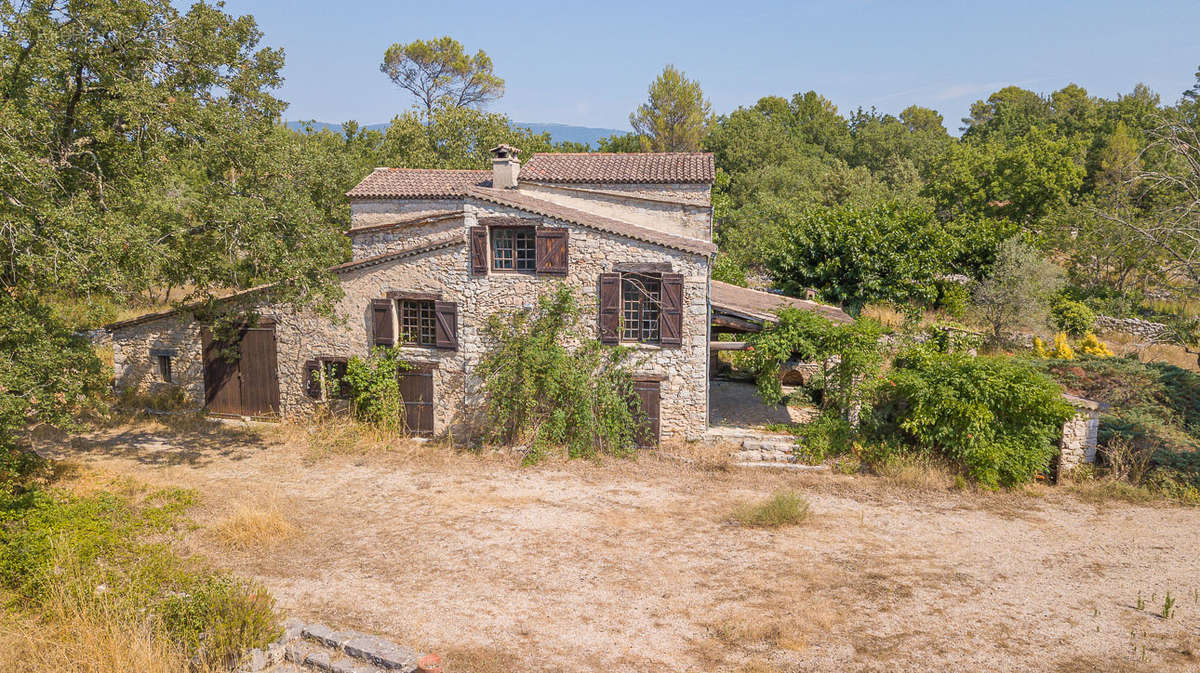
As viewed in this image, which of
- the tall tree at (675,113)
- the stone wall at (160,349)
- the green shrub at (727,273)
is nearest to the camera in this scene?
the stone wall at (160,349)

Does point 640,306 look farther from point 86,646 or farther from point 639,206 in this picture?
point 86,646

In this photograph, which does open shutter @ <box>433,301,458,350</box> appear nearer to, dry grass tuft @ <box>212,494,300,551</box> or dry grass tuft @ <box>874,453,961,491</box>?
dry grass tuft @ <box>212,494,300,551</box>

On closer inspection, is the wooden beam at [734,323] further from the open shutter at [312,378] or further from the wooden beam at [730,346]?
the open shutter at [312,378]

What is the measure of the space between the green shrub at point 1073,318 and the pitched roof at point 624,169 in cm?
1491

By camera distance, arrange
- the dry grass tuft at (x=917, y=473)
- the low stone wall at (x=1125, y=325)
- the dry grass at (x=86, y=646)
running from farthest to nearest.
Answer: the low stone wall at (x=1125, y=325) → the dry grass tuft at (x=917, y=473) → the dry grass at (x=86, y=646)

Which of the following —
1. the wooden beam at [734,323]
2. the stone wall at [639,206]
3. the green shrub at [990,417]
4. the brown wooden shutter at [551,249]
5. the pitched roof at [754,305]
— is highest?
the stone wall at [639,206]

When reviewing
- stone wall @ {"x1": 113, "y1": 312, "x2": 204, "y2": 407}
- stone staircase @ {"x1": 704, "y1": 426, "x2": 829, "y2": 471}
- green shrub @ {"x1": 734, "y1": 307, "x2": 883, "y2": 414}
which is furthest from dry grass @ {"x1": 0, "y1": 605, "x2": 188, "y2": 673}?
green shrub @ {"x1": 734, "y1": 307, "x2": 883, "y2": 414}

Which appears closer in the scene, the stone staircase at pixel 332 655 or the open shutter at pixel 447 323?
the stone staircase at pixel 332 655

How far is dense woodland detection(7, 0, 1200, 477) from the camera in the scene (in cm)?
1102

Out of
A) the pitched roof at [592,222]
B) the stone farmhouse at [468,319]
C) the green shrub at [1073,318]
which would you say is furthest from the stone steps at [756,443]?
the green shrub at [1073,318]

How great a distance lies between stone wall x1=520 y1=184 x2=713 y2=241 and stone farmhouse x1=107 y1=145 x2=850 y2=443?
218 mm

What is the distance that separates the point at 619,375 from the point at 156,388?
12852 mm

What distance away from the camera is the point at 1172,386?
50.6 ft

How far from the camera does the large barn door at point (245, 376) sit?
696 inches
